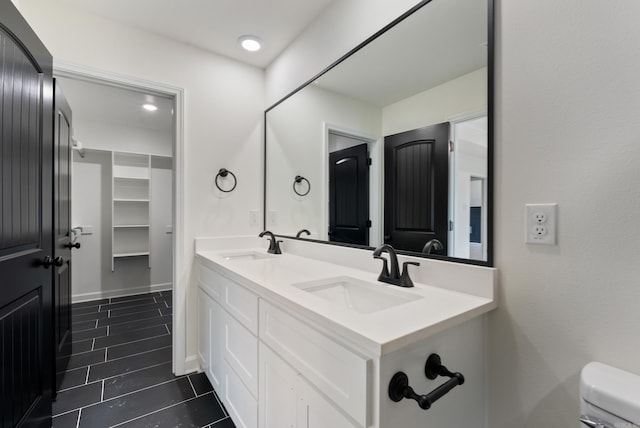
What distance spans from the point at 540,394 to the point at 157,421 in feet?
5.97

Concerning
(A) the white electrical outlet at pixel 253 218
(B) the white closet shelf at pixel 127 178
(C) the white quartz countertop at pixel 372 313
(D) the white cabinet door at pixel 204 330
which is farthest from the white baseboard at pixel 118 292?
(C) the white quartz countertop at pixel 372 313

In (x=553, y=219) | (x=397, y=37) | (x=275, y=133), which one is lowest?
(x=553, y=219)

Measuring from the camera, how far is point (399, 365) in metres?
0.74

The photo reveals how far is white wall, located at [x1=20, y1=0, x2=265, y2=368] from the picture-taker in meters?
1.75

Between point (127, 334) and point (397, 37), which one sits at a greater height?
point (397, 37)

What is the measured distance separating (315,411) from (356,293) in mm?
535

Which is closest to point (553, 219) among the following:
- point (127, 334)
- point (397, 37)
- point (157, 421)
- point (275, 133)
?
point (397, 37)

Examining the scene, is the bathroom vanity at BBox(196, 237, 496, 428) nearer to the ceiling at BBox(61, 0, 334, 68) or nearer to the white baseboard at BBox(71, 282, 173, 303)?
the ceiling at BBox(61, 0, 334, 68)

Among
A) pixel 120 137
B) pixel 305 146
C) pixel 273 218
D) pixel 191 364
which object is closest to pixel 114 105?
pixel 120 137

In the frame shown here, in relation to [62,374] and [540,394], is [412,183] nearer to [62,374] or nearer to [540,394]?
[540,394]

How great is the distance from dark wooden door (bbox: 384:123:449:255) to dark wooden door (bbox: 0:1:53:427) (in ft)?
5.26

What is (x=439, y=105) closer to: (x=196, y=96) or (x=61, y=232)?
(x=196, y=96)

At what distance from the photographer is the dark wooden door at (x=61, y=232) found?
178 cm

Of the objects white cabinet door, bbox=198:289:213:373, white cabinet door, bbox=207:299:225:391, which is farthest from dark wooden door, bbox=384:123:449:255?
white cabinet door, bbox=198:289:213:373
